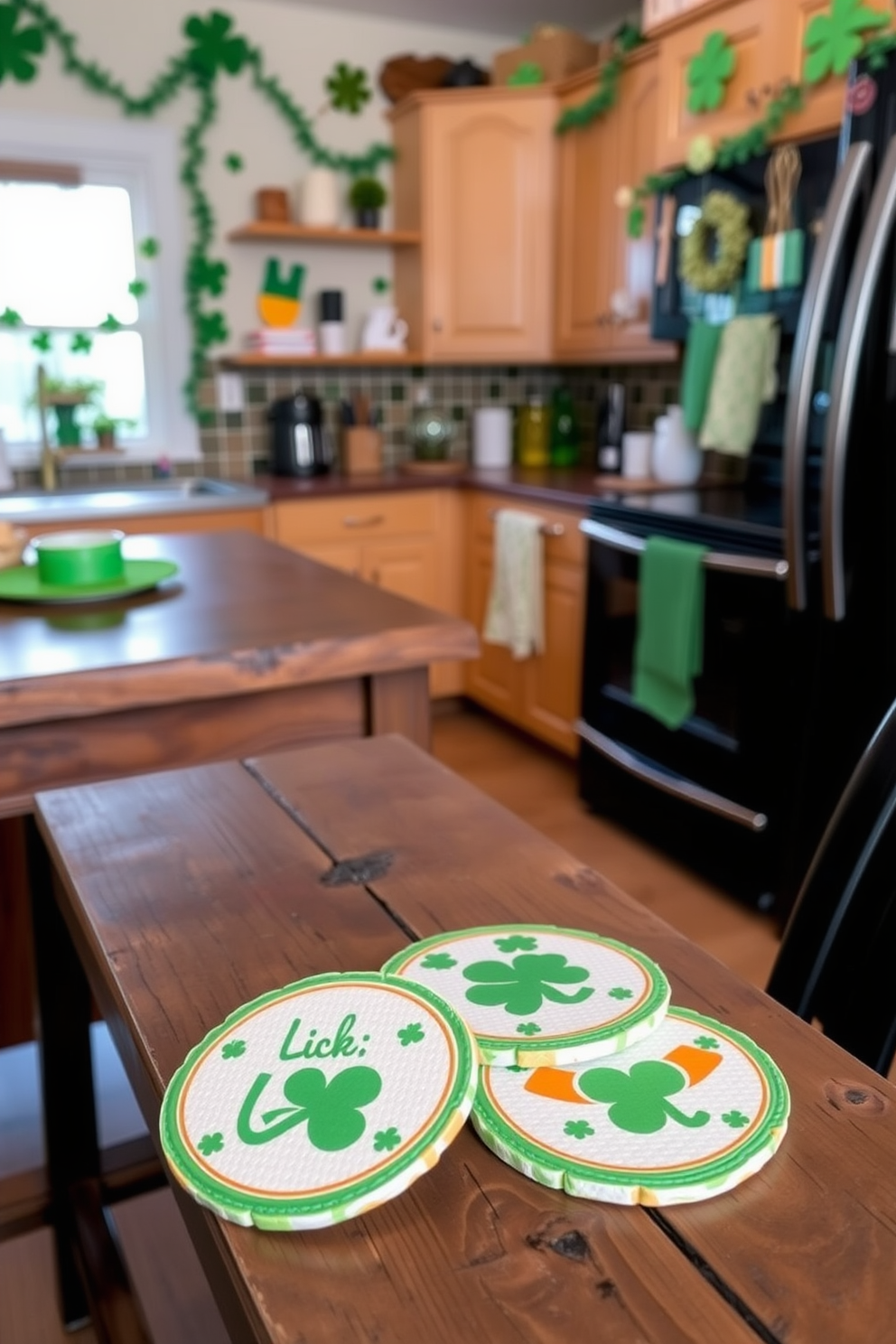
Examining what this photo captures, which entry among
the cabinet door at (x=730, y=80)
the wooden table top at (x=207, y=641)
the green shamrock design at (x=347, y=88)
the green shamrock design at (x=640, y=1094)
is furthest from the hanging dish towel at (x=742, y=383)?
the green shamrock design at (x=640, y=1094)

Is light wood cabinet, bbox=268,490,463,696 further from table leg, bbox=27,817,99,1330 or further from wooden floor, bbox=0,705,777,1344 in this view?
table leg, bbox=27,817,99,1330

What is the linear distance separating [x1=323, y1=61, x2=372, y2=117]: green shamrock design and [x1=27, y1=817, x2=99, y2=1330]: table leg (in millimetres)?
3262

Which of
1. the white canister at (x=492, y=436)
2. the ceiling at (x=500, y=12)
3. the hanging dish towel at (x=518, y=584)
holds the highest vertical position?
the ceiling at (x=500, y=12)

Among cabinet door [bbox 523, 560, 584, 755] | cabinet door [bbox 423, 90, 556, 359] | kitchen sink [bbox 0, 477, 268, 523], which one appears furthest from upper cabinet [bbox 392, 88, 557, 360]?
cabinet door [bbox 523, 560, 584, 755]

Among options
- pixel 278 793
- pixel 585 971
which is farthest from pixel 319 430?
pixel 585 971

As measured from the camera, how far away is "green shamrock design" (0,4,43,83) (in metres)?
3.21

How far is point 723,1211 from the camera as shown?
1.64 feet

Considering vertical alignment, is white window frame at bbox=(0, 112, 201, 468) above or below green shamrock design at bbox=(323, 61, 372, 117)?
below

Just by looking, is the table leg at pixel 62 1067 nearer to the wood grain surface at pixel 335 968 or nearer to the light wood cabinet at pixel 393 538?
the wood grain surface at pixel 335 968

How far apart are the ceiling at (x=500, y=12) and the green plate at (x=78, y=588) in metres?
2.83

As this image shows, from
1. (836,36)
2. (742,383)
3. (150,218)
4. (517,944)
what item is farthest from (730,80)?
(517,944)

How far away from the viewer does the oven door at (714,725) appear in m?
2.30

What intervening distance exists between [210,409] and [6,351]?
68 cm

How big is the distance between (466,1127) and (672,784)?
2.16 m
